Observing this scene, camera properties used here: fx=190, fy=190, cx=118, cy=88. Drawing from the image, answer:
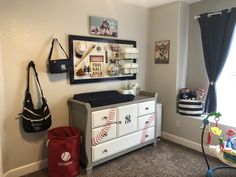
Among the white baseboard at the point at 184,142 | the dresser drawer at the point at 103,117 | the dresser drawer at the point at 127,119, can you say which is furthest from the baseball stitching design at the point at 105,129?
the white baseboard at the point at 184,142

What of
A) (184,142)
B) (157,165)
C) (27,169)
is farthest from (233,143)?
(27,169)

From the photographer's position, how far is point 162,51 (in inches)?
135

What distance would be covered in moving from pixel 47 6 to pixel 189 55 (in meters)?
2.40

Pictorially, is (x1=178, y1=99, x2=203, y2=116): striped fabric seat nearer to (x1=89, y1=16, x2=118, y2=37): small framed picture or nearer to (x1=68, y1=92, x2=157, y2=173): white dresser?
(x1=68, y1=92, x2=157, y2=173): white dresser

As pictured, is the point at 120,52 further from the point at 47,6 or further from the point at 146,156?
the point at 146,156

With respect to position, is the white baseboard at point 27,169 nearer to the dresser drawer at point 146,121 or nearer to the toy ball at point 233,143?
the dresser drawer at point 146,121

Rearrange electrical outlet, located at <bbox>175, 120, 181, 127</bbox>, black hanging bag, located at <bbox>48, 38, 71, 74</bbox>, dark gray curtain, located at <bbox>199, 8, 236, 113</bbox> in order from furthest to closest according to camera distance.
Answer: electrical outlet, located at <bbox>175, 120, 181, 127</bbox>, dark gray curtain, located at <bbox>199, 8, 236, 113</bbox>, black hanging bag, located at <bbox>48, 38, 71, 74</bbox>

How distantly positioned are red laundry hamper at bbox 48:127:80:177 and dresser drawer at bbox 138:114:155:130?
3.30 ft

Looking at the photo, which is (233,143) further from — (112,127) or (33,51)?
(33,51)

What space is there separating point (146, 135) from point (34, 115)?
168 centimetres

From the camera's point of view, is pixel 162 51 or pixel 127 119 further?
pixel 162 51

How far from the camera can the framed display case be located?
264cm

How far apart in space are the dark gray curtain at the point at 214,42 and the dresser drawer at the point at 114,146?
132 centimetres

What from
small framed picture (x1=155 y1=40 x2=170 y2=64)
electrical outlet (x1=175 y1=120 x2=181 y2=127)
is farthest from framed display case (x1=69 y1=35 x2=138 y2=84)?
electrical outlet (x1=175 y1=120 x2=181 y2=127)
